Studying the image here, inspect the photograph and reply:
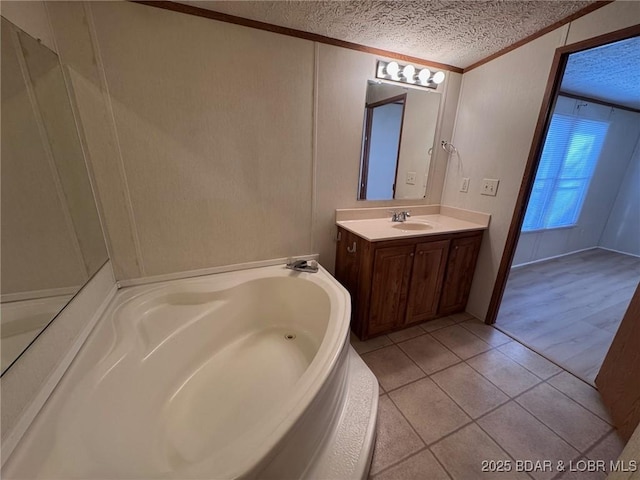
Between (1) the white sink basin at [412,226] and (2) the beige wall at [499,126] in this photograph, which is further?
(1) the white sink basin at [412,226]

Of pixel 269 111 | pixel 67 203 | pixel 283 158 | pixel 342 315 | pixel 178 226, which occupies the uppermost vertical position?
pixel 269 111

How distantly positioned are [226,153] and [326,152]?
2.39ft

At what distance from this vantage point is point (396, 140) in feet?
7.06

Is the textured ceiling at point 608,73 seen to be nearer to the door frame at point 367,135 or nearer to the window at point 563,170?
the window at point 563,170

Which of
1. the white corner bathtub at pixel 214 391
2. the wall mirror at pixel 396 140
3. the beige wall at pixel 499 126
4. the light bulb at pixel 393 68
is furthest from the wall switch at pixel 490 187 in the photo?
the white corner bathtub at pixel 214 391

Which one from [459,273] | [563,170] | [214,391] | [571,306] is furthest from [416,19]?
[563,170]

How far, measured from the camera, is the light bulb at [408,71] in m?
1.97

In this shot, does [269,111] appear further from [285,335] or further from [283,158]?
[285,335]

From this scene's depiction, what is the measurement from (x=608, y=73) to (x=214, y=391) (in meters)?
4.11

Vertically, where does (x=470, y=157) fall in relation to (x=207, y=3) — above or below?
below

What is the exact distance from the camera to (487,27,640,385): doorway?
1.86m

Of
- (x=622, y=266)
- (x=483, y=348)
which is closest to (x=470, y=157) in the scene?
(x=483, y=348)

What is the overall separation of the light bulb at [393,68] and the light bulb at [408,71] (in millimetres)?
66

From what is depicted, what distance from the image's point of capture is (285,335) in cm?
184
